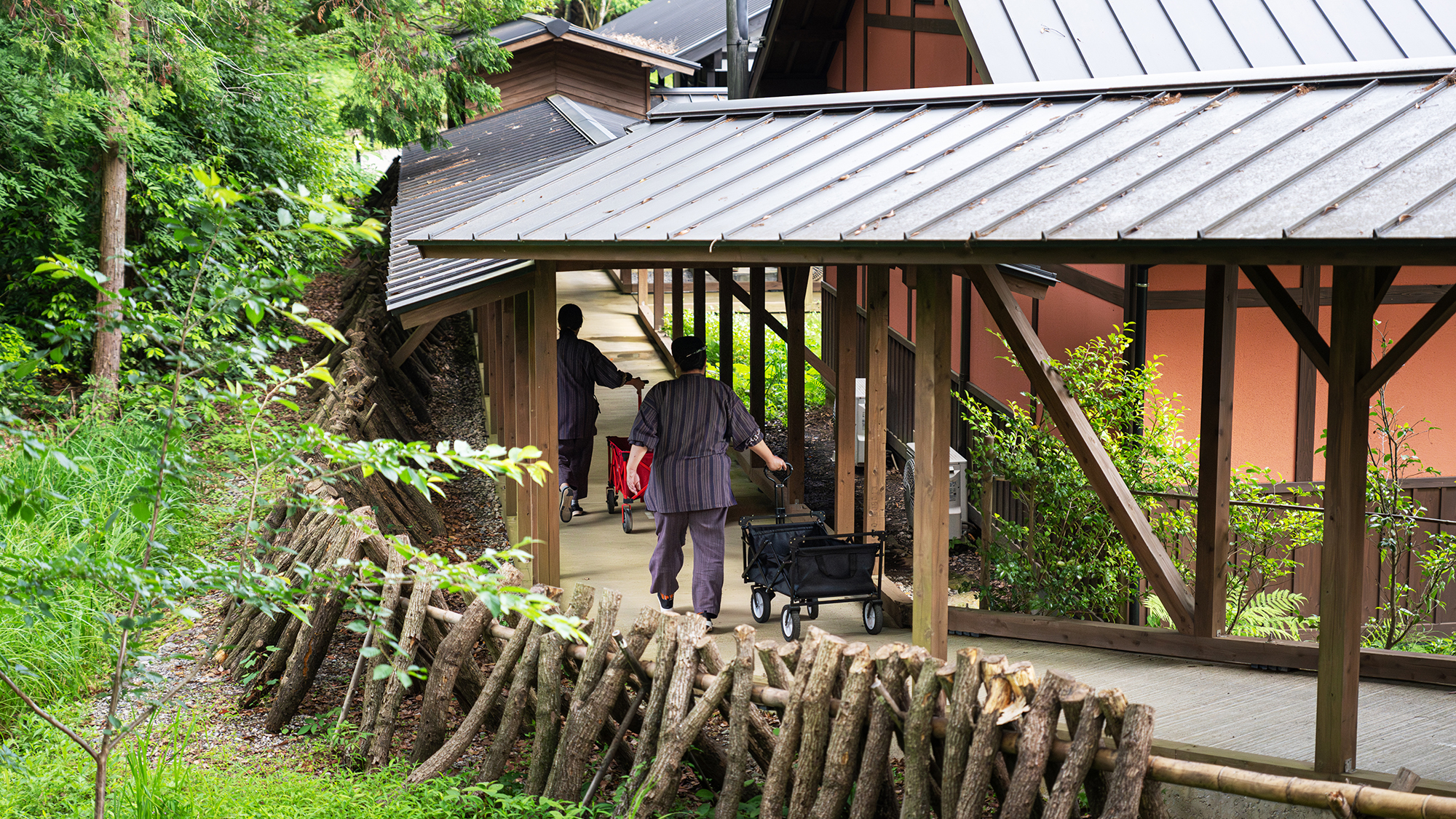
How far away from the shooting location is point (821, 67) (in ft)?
49.9

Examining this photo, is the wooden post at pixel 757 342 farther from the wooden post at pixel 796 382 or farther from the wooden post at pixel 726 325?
the wooden post at pixel 726 325

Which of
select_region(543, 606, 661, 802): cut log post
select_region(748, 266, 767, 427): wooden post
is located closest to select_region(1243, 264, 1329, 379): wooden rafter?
select_region(543, 606, 661, 802): cut log post

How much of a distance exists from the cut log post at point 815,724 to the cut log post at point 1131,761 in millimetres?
991

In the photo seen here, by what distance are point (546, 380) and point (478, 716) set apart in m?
2.30

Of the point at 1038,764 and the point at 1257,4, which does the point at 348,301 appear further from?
the point at 1038,764

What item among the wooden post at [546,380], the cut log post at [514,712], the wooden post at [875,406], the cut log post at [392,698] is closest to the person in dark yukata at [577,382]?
the wooden post at [546,380]

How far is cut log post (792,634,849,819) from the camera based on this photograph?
13.0ft

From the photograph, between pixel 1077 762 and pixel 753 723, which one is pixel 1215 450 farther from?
pixel 753 723

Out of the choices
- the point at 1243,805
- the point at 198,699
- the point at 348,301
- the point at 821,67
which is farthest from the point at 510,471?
the point at 348,301

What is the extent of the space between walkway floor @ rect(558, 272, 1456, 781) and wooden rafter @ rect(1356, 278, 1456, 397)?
1.63 metres

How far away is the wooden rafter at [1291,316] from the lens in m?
4.36

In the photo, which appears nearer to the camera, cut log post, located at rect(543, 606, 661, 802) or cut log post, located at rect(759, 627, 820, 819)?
cut log post, located at rect(759, 627, 820, 819)

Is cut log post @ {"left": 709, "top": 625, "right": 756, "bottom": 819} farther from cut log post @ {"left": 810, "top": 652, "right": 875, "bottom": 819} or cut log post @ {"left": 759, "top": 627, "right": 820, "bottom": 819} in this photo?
cut log post @ {"left": 810, "top": 652, "right": 875, "bottom": 819}

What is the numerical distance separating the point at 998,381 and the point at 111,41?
8.46 meters
